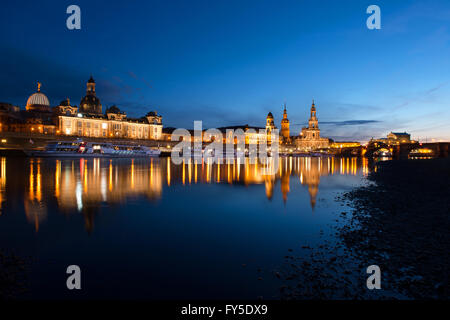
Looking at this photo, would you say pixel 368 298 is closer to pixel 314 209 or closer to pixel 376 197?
pixel 314 209

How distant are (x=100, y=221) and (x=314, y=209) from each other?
838cm

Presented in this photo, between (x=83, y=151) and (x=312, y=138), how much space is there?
15895cm

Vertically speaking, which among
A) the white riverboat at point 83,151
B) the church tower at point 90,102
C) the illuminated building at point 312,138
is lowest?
the white riverboat at point 83,151

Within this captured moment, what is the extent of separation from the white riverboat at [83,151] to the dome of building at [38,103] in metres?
49.3

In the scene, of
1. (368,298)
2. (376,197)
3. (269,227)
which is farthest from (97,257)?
(376,197)

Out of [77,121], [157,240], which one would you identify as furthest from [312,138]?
[157,240]

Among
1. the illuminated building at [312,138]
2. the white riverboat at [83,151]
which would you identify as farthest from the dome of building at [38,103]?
the illuminated building at [312,138]

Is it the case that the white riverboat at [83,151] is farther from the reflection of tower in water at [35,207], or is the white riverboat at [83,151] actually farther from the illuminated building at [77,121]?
the reflection of tower in water at [35,207]

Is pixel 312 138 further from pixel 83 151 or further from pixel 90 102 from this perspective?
pixel 83 151

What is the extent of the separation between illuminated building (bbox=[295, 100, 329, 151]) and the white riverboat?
5316 inches

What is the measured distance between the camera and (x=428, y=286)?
4.62 metres

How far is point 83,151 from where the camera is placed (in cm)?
6619

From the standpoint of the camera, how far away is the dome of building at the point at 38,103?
104 metres
